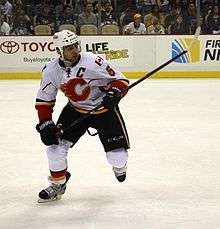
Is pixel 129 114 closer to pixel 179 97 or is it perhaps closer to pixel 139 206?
pixel 179 97

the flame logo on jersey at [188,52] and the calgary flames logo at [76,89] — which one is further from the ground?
the calgary flames logo at [76,89]

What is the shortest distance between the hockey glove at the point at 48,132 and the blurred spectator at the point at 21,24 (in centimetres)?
649

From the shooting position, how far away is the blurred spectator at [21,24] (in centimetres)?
941

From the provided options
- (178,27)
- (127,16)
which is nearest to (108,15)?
(127,16)

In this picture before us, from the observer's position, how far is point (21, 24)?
953cm

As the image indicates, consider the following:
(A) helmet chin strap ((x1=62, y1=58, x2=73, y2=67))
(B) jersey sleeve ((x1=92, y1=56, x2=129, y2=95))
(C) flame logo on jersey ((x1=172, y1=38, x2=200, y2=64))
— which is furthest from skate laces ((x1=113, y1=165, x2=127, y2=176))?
(C) flame logo on jersey ((x1=172, y1=38, x2=200, y2=64))

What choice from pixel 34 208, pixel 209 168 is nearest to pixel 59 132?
pixel 34 208

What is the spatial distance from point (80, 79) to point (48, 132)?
33 centimetres

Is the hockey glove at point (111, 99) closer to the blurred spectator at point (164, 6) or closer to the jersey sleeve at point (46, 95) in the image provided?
the jersey sleeve at point (46, 95)

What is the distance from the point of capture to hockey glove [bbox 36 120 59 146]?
309 centimetres

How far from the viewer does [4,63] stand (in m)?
9.18

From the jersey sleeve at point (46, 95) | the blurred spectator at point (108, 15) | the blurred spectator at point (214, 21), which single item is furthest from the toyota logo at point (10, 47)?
the jersey sleeve at point (46, 95)

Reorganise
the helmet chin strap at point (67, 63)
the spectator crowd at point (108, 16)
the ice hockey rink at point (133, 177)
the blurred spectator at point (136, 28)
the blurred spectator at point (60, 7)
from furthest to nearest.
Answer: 1. the blurred spectator at point (60, 7)
2. the spectator crowd at point (108, 16)
3. the blurred spectator at point (136, 28)
4. the helmet chin strap at point (67, 63)
5. the ice hockey rink at point (133, 177)

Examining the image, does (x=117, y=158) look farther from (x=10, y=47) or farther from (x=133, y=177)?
(x=10, y=47)
